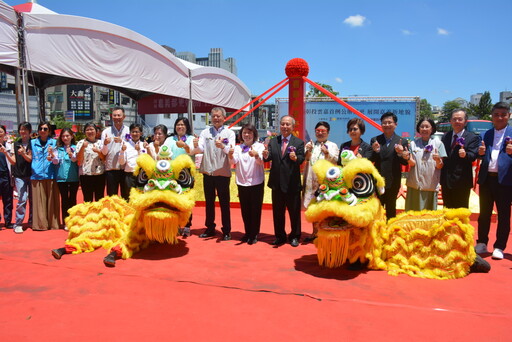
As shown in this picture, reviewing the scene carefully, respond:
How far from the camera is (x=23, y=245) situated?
4.72 m

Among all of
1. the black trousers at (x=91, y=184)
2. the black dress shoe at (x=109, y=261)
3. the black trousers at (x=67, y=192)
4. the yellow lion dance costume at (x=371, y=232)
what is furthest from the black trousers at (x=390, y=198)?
the black trousers at (x=67, y=192)

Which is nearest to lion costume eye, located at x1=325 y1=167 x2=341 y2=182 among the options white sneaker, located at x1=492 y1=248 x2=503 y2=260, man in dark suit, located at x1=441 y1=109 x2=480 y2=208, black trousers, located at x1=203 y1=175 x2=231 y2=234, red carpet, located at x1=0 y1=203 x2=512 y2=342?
red carpet, located at x1=0 y1=203 x2=512 y2=342

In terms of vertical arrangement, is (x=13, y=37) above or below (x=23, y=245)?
above

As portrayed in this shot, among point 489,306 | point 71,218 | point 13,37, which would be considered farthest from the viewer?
point 13,37

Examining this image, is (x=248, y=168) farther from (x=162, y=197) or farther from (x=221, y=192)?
(x=162, y=197)

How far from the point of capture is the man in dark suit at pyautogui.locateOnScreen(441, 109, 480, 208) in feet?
14.0

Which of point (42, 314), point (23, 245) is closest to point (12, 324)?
point (42, 314)

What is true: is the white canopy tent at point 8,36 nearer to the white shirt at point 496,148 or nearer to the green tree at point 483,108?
the white shirt at point 496,148

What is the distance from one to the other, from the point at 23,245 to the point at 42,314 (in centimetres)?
237

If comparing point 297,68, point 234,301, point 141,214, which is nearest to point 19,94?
point 141,214

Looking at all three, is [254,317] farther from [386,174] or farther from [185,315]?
[386,174]

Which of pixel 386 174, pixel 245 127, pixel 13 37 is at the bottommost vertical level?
pixel 386 174

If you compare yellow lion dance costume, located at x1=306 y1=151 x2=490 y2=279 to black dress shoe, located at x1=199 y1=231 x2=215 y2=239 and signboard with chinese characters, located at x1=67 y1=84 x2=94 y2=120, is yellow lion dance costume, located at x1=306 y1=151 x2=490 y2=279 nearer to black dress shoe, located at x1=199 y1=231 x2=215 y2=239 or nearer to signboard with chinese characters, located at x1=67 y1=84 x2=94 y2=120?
black dress shoe, located at x1=199 y1=231 x2=215 y2=239

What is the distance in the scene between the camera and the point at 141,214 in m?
4.17
